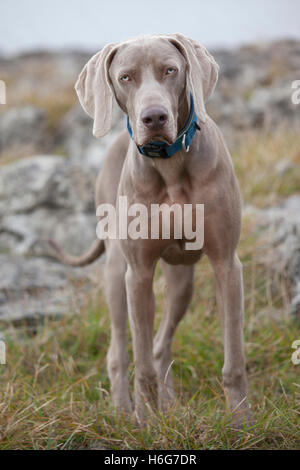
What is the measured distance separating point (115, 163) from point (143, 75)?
1.09 m

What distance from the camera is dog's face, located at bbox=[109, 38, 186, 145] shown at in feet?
8.09

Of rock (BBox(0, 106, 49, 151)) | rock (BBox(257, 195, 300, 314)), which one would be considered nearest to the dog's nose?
rock (BBox(257, 195, 300, 314))

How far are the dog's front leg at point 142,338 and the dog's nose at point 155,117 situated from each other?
83cm

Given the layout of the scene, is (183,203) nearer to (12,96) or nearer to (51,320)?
(51,320)

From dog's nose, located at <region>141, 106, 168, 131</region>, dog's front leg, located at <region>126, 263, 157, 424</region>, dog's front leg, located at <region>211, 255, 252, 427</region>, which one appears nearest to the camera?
dog's nose, located at <region>141, 106, 168, 131</region>

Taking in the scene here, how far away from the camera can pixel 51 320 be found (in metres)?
4.46

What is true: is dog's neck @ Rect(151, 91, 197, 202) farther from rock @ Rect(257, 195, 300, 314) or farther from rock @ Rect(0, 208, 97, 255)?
rock @ Rect(0, 208, 97, 255)

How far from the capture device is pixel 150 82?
8.45 feet

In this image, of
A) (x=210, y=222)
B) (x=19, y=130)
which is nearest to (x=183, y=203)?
(x=210, y=222)

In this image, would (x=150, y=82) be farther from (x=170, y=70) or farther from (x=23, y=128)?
(x=23, y=128)

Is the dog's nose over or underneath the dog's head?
underneath

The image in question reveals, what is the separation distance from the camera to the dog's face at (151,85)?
2467mm

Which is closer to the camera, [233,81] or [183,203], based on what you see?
[183,203]

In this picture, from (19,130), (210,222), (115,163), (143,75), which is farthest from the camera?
(19,130)
